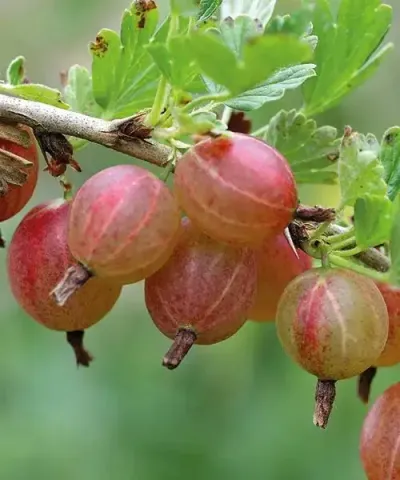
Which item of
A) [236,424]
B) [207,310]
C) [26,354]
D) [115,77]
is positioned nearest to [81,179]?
[26,354]

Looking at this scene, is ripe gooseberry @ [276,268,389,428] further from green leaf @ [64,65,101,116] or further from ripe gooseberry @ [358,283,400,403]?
green leaf @ [64,65,101,116]

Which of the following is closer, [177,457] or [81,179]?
[177,457]

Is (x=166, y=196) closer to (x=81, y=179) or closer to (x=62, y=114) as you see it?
(x=62, y=114)

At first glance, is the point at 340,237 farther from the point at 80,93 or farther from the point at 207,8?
the point at 80,93

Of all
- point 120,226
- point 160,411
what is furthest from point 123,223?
point 160,411

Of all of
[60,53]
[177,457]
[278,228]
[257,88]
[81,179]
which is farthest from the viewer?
[60,53]

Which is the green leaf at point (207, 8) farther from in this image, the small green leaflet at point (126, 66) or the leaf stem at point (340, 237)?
the leaf stem at point (340, 237)

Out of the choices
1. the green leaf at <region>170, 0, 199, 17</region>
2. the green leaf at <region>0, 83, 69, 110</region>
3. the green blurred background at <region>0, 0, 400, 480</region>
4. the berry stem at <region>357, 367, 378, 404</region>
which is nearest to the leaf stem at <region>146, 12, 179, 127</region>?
the green leaf at <region>170, 0, 199, 17</region>
